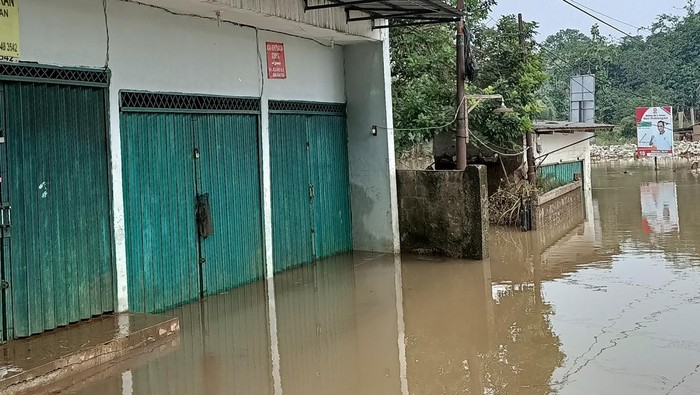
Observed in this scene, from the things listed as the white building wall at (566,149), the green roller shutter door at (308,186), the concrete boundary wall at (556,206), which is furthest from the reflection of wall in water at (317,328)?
the white building wall at (566,149)

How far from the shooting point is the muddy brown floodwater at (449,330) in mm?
5672

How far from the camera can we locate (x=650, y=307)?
7.90 metres

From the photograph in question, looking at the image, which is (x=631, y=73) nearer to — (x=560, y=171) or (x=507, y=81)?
(x=560, y=171)

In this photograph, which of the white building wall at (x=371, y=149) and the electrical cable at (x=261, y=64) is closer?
the electrical cable at (x=261, y=64)

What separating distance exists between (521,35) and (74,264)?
1347 centimetres

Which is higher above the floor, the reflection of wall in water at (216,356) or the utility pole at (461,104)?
the utility pole at (461,104)

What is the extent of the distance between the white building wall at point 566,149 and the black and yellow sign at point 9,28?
14234 mm

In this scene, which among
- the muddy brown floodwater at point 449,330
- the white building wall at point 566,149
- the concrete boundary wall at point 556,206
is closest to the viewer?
the muddy brown floodwater at point 449,330

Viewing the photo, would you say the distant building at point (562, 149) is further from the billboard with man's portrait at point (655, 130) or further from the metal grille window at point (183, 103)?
the metal grille window at point (183, 103)

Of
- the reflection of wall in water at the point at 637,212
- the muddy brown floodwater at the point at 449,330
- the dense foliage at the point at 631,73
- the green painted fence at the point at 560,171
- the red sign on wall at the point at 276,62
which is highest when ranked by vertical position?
the dense foliage at the point at 631,73

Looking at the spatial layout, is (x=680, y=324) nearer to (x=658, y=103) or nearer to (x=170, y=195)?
(x=170, y=195)

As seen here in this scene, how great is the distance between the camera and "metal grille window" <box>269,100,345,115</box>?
33.6 feet

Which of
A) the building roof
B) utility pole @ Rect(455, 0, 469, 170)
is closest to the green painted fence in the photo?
the building roof

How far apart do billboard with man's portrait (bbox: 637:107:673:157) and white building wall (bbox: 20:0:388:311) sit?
23.3m
